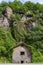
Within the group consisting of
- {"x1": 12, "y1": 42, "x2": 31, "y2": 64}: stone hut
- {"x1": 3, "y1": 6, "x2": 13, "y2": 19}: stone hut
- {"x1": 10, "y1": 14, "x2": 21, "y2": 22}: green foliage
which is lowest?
{"x1": 12, "y1": 42, "x2": 31, "y2": 64}: stone hut

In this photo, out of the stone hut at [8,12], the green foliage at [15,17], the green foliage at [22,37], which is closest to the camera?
the green foliage at [22,37]

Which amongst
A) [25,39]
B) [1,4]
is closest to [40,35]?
[25,39]

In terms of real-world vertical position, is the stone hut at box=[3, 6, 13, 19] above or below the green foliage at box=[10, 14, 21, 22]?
above

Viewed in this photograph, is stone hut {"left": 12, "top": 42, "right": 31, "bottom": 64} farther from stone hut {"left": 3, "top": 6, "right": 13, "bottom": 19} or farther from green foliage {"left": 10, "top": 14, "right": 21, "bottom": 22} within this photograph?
stone hut {"left": 3, "top": 6, "right": 13, "bottom": 19}

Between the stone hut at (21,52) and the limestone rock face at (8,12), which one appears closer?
the stone hut at (21,52)

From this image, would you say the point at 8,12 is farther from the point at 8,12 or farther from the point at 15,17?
the point at 15,17

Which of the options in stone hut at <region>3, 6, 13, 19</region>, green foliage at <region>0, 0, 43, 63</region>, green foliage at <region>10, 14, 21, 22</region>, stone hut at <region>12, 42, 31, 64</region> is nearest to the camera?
green foliage at <region>0, 0, 43, 63</region>

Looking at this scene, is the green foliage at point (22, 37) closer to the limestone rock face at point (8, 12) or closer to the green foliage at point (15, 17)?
the green foliage at point (15, 17)

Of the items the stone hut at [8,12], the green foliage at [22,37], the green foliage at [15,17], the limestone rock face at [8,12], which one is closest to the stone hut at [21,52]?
the green foliage at [22,37]

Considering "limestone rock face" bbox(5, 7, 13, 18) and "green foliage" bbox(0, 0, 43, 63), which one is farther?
"limestone rock face" bbox(5, 7, 13, 18)

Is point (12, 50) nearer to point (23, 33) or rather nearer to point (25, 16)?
point (23, 33)

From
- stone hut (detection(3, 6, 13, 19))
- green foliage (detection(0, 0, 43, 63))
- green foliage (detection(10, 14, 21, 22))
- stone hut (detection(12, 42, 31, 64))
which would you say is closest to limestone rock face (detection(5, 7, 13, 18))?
stone hut (detection(3, 6, 13, 19))
